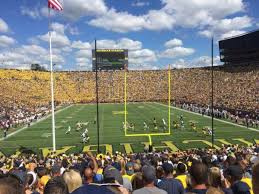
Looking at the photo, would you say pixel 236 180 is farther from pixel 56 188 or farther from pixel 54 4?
pixel 54 4

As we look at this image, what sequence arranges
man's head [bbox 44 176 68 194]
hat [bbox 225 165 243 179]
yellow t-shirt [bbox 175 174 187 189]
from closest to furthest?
1. man's head [bbox 44 176 68 194]
2. hat [bbox 225 165 243 179]
3. yellow t-shirt [bbox 175 174 187 189]

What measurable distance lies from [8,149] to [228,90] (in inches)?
1737

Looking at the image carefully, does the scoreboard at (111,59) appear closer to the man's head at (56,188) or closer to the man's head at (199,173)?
the man's head at (199,173)

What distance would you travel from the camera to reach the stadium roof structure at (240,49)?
7338 cm

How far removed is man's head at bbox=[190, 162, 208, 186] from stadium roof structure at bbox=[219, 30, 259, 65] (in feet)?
232

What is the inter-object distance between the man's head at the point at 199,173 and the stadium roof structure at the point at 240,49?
7069 cm

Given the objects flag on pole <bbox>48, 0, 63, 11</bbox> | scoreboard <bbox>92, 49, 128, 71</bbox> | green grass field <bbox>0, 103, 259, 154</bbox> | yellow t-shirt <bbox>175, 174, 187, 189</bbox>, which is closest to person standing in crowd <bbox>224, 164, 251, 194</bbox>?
yellow t-shirt <bbox>175, 174, 187, 189</bbox>

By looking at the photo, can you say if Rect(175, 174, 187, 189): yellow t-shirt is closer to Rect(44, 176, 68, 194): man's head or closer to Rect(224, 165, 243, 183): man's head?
Rect(224, 165, 243, 183): man's head

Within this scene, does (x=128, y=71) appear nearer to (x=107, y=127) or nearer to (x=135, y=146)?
(x=107, y=127)

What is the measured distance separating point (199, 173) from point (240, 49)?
76586mm

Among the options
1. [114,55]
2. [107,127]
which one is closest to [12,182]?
[107,127]

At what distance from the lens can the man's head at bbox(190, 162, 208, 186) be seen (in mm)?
4689

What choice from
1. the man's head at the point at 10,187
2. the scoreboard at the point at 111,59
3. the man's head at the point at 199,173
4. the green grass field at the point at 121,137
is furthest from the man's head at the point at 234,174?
the scoreboard at the point at 111,59

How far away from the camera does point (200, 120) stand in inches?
1599
